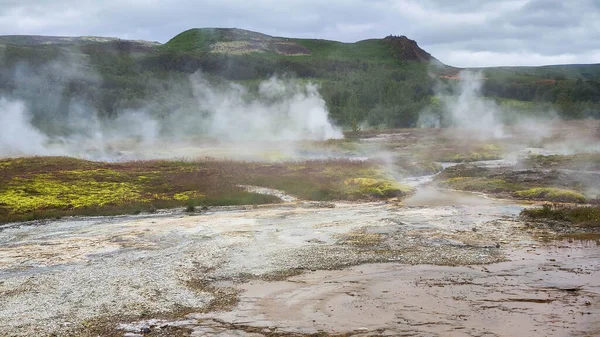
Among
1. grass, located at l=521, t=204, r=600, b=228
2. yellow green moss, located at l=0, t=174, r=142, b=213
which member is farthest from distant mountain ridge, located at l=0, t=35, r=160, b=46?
grass, located at l=521, t=204, r=600, b=228

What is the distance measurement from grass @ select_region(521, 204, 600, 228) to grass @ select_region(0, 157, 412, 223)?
1133 centimetres

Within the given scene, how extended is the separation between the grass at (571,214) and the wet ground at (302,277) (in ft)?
3.84

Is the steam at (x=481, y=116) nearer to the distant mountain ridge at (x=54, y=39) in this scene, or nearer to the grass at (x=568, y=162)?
the grass at (x=568, y=162)

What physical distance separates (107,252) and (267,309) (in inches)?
414

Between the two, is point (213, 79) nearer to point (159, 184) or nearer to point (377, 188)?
point (159, 184)

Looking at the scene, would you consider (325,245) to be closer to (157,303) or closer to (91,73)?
(157,303)

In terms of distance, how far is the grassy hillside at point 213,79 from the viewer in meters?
99.6

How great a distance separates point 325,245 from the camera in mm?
25641

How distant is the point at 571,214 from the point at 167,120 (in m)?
81.0

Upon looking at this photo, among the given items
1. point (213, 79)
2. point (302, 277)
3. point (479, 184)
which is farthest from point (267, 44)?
point (302, 277)

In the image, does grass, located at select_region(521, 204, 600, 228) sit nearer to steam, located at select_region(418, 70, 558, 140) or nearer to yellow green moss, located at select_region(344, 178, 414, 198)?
yellow green moss, located at select_region(344, 178, 414, 198)

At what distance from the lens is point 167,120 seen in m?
101

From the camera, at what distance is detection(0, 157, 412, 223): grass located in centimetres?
3819

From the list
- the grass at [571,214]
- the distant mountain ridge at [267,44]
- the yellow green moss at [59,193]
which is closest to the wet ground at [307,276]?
the grass at [571,214]
